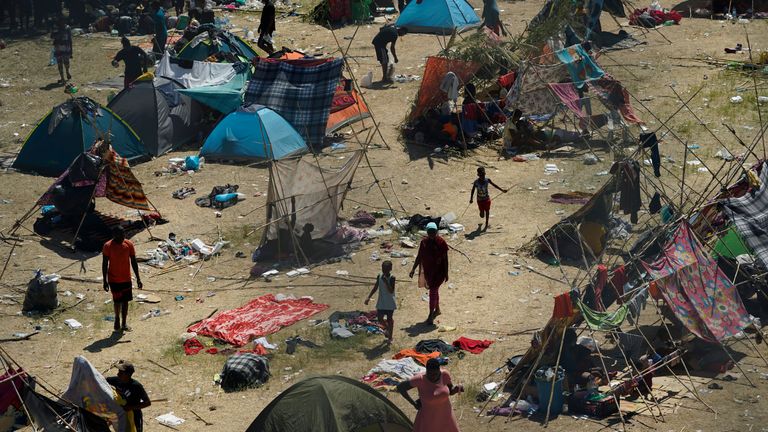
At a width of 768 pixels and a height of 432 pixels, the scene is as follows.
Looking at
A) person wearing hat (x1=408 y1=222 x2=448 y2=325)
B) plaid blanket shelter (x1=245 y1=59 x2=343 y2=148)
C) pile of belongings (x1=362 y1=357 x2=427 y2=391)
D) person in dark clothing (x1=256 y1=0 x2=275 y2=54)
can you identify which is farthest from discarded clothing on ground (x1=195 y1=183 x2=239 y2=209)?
person in dark clothing (x1=256 y1=0 x2=275 y2=54)

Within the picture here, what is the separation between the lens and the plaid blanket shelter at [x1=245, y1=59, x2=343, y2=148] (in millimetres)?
18250

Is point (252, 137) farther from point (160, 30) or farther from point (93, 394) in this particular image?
point (93, 394)

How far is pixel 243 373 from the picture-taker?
10.8 m

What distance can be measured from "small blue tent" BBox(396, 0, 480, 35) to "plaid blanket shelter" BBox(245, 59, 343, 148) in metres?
5.29

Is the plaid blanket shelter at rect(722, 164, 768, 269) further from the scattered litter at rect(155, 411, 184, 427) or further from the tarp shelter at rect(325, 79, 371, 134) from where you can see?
the tarp shelter at rect(325, 79, 371, 134)

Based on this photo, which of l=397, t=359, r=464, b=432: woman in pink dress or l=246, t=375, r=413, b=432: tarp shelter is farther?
l=246, t=375, r=413, b=432: tarp shelter

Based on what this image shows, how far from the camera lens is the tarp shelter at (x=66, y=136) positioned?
17266 mm

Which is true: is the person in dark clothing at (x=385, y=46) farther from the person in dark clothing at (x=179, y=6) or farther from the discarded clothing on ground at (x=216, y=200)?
the person in dark clothing at (x=179, y=6)

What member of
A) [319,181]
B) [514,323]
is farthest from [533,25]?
[514,323]

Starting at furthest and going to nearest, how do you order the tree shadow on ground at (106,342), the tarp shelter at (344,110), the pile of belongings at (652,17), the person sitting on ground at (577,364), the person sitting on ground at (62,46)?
the pile of belongings at (652,17) < the person sitting on ground at (62,46) < the tarp shelter at (344,110) < the tree shadow on ground at (106,342) < the person sitting on ground at (577,364)

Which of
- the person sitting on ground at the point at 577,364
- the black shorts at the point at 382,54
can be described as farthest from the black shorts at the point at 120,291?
the black shorts at the point at 382,54

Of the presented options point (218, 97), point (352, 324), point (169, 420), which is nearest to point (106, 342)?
point (169, 420)

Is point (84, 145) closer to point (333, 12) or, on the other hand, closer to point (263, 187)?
point (263, 187)

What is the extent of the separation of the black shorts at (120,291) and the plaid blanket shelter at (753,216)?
238 inches
